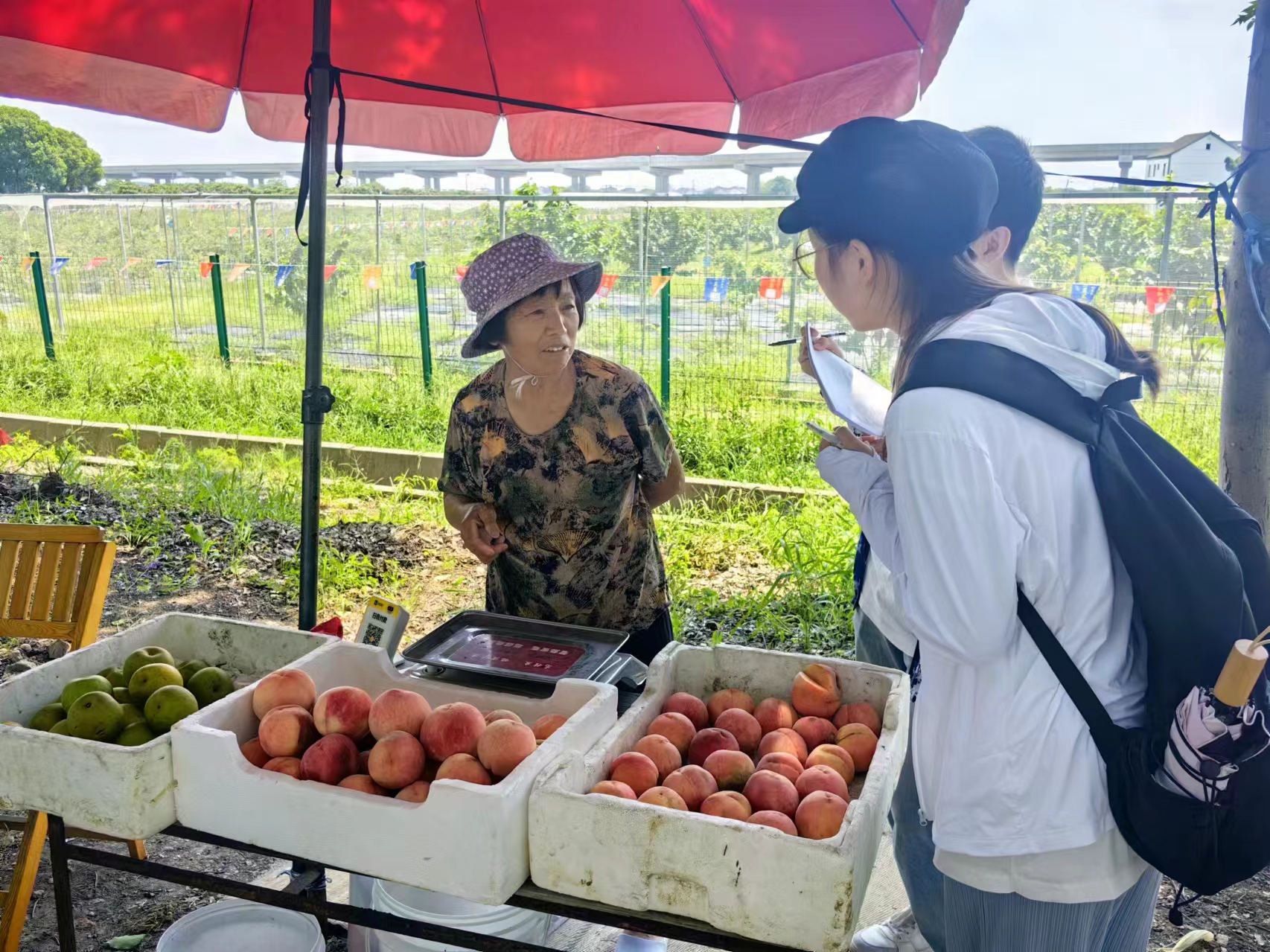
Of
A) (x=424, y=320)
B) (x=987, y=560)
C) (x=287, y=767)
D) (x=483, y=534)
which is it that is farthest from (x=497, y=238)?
(x=987, y=560)

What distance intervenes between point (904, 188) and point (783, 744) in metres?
0.95

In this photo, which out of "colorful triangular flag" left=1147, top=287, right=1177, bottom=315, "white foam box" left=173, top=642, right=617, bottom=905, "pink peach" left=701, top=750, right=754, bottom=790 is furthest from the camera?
"colorful triangular flag" left=1147, top=287, right=1177, bottom=315

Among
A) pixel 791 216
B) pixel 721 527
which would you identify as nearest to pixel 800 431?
pixel 721 527

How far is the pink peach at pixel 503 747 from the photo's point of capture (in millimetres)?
1569

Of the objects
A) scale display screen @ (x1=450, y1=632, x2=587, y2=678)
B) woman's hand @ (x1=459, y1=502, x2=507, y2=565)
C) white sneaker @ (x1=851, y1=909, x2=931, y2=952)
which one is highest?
woman's hand @ (x1=459, y1=502, x2=507, y2=565)

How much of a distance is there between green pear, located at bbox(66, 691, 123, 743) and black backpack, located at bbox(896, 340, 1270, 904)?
149 cm

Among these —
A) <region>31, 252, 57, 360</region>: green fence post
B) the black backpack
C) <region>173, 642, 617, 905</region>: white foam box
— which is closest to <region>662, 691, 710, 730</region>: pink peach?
<region>173, 642, 617, 905</region>: white foam box

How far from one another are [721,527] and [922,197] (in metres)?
4.19

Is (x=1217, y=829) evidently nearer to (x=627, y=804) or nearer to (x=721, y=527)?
(x=627, y=804)

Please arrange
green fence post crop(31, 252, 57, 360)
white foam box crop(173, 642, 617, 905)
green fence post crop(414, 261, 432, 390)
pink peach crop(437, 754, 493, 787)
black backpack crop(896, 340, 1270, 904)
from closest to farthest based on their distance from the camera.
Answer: black backpack crop(896, 340, 1270, 904) < white foam box crop(173, 642, 617, 905) < pink peach crop(437, 754, 493, 787) < green fence post crop(414, 261, 432, 390) < green fence post crop(31, 252, 57, 360)

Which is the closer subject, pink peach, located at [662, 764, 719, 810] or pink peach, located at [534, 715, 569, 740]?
pink peach, located at [662, 764, 719, 810]

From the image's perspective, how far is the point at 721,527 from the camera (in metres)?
5.57

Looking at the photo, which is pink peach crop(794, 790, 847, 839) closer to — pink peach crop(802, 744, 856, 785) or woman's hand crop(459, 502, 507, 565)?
pink peach crop(802, 744, 856, 785)

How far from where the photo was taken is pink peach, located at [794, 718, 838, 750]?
1774 mm
